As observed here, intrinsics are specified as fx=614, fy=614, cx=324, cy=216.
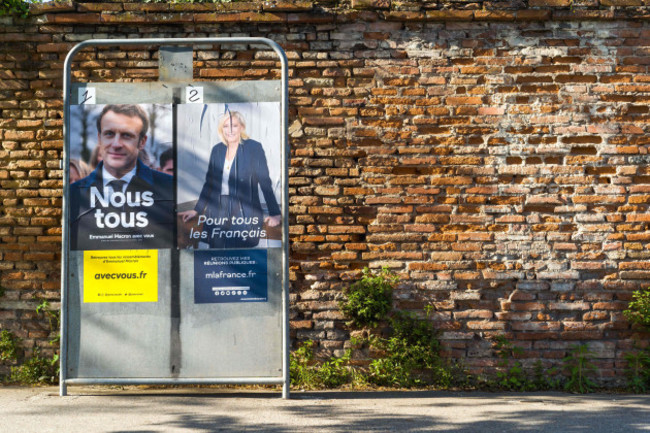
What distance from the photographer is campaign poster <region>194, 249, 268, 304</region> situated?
512cm

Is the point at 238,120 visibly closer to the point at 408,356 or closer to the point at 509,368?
the point at 408,356

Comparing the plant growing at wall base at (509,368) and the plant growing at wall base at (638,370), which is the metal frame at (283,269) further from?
the plant growing at wall base at (638,370)

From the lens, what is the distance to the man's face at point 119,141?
5184 millimetres

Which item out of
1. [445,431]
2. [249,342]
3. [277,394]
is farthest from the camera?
[277,394]

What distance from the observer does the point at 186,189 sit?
204 inches

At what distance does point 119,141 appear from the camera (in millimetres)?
5195

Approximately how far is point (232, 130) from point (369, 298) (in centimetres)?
196

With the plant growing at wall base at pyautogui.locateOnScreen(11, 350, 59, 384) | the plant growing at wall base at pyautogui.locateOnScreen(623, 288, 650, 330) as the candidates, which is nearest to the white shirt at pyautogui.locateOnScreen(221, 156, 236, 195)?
the plant growing at wall base at pyautogui.locateOnScreen(11, 350, 59, 384)

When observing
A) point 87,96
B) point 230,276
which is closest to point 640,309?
point 230,276

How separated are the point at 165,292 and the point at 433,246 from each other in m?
2.52

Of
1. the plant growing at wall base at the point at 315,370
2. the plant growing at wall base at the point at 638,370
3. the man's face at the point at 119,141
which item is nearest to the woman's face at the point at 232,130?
the man's face at the point at 119,141

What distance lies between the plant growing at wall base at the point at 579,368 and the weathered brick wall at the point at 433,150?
0.12 meters

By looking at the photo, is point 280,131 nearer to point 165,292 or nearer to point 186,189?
point 186,189

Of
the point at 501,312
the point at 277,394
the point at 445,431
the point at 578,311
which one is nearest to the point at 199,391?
the point at 277,394
